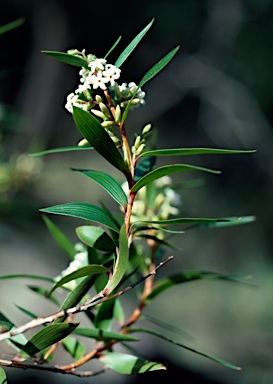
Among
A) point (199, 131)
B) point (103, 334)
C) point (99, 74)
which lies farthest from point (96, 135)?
point (199, 131)

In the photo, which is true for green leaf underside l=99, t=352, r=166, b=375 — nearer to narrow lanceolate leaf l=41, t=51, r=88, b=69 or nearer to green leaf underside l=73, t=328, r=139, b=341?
green leaf underside l=73, t=328, r=139, b=341

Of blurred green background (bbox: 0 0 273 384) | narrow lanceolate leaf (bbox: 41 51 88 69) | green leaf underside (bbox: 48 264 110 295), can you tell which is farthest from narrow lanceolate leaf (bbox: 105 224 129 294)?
blurred green background (bbox: 0 0 273 384)

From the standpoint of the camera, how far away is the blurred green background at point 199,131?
9.34 ft

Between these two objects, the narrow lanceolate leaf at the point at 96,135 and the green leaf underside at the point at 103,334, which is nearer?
the narrow lanceolate leaf at the point at 96,135

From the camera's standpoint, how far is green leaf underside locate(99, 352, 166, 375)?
0.40 meters

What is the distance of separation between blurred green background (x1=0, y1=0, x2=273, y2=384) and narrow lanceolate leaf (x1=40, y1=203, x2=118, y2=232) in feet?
6.56

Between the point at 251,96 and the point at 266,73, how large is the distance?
0.64 ft

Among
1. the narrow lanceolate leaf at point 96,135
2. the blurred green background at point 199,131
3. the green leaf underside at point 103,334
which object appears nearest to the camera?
the narrow lanceolate leaf at point 96,135

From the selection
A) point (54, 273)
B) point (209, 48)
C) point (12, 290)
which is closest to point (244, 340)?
point (54, 273)

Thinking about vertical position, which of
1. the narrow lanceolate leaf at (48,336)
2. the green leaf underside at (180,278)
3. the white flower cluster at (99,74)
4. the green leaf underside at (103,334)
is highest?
the white flower cluster at (99,74)

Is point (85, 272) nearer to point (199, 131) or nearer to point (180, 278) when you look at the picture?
point (180, 278)

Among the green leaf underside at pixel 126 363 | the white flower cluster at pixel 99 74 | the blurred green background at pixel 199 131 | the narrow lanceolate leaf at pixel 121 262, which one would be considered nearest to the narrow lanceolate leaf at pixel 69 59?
the white flower cluster at pixel 99 74

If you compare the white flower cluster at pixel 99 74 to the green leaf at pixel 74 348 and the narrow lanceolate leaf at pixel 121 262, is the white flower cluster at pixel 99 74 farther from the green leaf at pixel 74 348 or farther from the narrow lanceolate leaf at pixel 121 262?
the green leaf at pixel 74 348

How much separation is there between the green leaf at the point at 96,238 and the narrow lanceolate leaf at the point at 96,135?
0.06 metres
